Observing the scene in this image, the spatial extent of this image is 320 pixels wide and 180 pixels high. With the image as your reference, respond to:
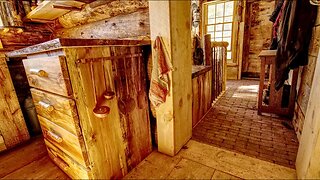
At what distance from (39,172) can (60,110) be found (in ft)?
2.34

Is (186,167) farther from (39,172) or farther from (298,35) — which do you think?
(298,35)

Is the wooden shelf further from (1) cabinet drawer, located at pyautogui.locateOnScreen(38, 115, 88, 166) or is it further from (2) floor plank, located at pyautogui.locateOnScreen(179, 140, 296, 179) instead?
(2) floor plank, located at pyautogui.locateOnScreen(179, 140, 296, 179)

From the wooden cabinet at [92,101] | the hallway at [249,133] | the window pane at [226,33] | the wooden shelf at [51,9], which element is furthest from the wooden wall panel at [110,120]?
the window pane at [226,33]

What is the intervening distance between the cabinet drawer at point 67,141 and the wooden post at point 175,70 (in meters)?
0.63

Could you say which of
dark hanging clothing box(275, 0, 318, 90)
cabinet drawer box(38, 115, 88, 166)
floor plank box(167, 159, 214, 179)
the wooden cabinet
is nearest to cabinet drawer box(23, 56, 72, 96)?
Result: the wooden cabinet

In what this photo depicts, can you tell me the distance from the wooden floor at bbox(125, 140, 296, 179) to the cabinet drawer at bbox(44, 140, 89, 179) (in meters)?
0.34

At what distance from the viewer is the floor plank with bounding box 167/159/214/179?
1149 millimetres

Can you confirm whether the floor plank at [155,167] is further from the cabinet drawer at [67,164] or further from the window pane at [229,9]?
the window pane at [229,9]

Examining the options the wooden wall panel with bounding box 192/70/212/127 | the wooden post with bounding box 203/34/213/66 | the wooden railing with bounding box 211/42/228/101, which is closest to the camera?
the wooden wall panel with bounding box 192/70/212/127

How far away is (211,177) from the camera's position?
1131 mm

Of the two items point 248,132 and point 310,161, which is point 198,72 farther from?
point 310,161

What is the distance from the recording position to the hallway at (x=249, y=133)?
1.36m

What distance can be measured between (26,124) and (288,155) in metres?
2.64

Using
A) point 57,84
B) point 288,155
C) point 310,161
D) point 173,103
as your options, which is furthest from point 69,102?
point 288,155
